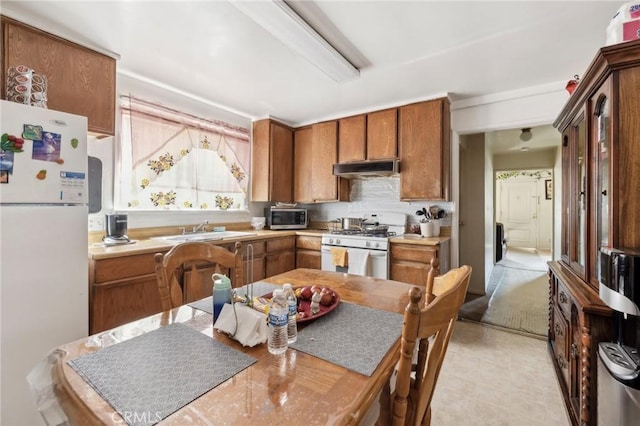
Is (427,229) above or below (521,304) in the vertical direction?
above

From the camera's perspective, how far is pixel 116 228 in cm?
230

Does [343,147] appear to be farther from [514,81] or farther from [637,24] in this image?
[637,24]

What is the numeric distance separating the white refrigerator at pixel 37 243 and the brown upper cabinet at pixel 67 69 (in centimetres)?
46

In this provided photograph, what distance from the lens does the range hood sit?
3.09m

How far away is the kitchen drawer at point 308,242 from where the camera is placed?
3404 mm

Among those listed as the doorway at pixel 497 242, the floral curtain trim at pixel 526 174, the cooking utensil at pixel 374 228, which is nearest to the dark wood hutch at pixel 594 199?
the doorway at pixel 497 242

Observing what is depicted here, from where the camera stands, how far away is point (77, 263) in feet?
5.35

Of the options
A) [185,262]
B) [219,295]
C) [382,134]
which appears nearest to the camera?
[219,295]

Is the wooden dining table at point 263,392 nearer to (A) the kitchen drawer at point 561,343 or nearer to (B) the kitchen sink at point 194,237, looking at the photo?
(A) the kitchen drawer at point 561,343

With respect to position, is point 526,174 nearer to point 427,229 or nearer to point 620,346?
point 427,229

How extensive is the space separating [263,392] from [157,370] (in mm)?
291

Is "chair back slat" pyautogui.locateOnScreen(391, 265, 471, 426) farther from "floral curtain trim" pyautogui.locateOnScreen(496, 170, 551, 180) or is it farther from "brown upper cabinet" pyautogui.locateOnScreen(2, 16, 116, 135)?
"floral curtain trim" pyautogui.locateOnScreen(496, 170, 551, 180)

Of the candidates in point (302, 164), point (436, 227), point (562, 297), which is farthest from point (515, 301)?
point (302, 164)

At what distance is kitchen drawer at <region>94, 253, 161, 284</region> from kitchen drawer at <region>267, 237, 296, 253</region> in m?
1.29
